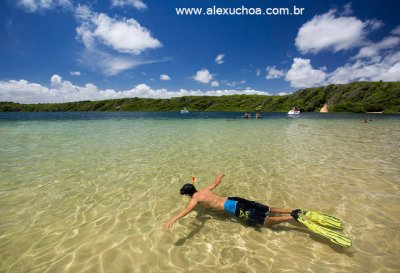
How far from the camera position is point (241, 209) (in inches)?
258

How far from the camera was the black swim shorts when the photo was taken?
6312mm

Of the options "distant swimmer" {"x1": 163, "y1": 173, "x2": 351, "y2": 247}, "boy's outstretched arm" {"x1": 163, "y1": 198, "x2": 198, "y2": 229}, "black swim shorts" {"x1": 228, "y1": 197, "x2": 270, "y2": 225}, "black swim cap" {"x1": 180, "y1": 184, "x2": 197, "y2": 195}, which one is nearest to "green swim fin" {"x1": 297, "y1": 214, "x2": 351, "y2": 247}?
"distant swimmer" {"x1": 163, "y1": 173, "x2": 351, "y2": 247}

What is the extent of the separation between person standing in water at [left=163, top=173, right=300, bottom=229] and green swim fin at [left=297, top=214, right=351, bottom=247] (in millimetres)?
312

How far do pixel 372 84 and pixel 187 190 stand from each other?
183585 millimetres

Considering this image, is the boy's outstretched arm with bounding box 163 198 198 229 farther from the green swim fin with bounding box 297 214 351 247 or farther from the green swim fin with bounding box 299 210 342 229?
the green swim fin with bounding box 299 210 342 229

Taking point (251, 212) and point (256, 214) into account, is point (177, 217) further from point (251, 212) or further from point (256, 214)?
point (256, 214)

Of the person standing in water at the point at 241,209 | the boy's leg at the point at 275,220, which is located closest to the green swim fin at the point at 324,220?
the person standing in water at the point at 241,209

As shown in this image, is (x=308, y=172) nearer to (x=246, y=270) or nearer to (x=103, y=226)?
(x=246, y=270)

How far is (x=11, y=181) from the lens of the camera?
9914 mm

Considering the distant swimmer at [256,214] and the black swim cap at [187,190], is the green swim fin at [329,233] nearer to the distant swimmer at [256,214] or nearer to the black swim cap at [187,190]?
the distant swimmer at [256,214]

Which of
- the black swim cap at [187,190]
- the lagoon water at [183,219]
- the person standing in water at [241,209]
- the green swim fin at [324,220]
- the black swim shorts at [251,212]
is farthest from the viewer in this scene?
the black swim cap at [187,190]

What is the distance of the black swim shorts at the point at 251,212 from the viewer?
6.31 m

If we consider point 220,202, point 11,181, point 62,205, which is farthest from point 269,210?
point 11,181

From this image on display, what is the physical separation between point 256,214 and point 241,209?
46 cm
